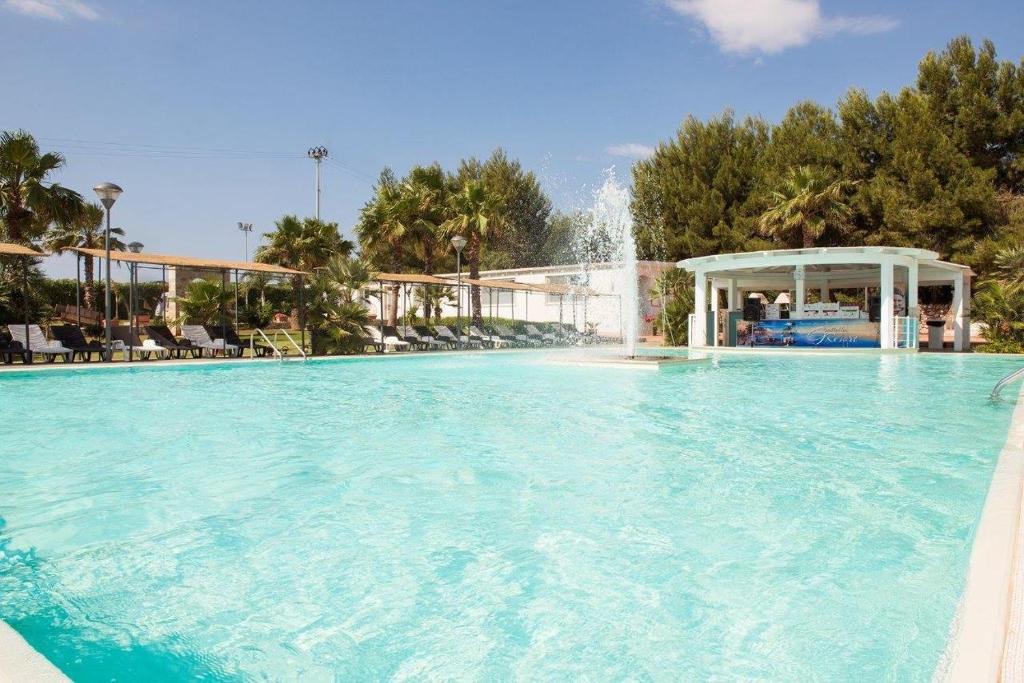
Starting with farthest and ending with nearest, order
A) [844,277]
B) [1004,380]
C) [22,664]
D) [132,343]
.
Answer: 1. [844,277]
2. [132,343]
3. [1004,380]
4. [22,664]

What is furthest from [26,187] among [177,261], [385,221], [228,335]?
[385,221]

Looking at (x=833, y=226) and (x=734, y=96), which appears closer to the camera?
(x=833, y=226)

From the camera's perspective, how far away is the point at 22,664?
2223 mm

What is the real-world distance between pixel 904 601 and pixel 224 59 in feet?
83.9

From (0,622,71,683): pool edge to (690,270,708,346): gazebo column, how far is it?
2557 cm

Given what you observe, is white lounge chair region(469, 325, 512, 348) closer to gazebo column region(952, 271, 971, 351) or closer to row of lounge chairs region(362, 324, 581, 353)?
row of lounge chairs region(362, 324, 581, 353)

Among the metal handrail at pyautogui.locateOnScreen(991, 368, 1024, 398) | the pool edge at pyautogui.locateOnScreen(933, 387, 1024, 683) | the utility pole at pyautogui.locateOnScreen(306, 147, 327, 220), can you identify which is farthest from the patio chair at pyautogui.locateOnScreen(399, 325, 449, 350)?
the utility pole at pyautogui.locateOnScreen(306, 147, 327, 220)

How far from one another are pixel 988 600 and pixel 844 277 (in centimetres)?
2921

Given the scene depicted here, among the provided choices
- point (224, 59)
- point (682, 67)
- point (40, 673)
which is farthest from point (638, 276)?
point (40, 673)

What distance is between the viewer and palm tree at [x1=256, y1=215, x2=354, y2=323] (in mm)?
32719

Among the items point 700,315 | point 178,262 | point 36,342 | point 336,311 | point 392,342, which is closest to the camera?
point 36,342

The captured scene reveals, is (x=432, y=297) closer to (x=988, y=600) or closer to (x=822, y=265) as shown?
(x=822, y=265)

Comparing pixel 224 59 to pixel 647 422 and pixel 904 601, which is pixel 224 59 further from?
pixel 904 601

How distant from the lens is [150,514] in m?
4.70
